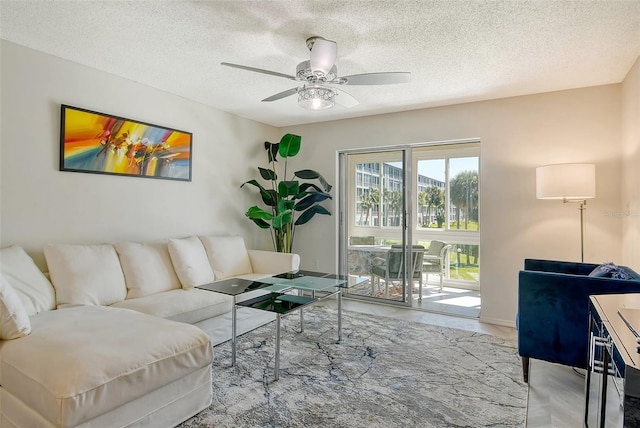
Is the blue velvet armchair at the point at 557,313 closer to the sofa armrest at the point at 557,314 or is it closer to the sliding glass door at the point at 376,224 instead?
the sofa armrest at the point at 557,314

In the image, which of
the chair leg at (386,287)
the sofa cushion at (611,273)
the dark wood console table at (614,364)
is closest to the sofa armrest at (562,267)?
the sofa cushion at (611,273)

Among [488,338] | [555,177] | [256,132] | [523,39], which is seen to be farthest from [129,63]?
[488,338]

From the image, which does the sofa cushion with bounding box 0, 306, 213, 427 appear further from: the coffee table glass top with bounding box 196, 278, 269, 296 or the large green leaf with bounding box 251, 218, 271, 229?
the large green leaf with bounding box 251, 218, 271, 229

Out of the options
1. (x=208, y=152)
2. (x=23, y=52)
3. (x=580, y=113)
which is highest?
(x=23, y=52)

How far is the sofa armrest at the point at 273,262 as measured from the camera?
3.98 metres

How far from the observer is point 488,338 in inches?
128

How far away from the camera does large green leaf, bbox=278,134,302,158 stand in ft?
14.0

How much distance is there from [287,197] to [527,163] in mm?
2909

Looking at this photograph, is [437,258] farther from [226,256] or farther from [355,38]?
[355,38]

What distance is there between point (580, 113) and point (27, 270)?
4.93m

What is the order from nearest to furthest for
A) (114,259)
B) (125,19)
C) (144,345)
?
(144,345) → (125,19) → (114,259)

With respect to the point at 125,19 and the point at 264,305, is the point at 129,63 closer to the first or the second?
the point at 125,19

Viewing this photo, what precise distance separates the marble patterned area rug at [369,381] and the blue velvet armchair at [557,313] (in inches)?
12.9

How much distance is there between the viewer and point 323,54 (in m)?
2.21
